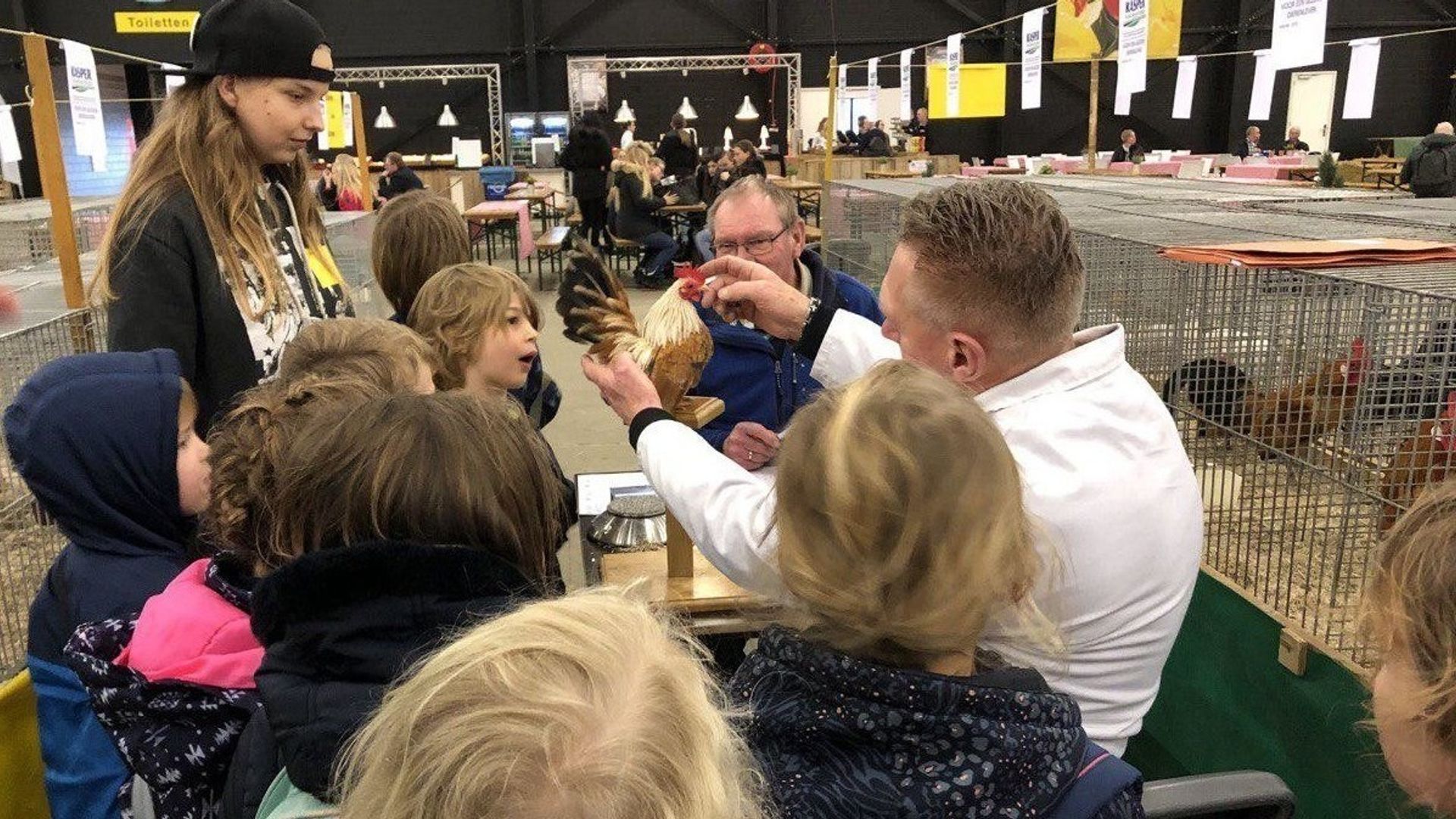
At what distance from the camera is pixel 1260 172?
10.1m

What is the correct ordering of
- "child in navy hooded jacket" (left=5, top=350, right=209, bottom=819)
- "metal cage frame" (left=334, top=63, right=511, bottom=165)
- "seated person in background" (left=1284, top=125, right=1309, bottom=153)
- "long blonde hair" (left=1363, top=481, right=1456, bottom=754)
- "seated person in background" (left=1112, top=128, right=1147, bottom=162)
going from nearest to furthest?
"long blonde hair" (left=1363, top=481, right=1456, bottom=754)
"child in navy hooded jacket" (left=5, top=350, right=209, bottom=819)
"seated person in background" (left=1112, top=128, right=1147, bottom=162)
"seated person in background" (left=1284, top=125, right=1309, bottom=153)
"metal cage frame" (left=334, top=63, right=511, bottom=165)

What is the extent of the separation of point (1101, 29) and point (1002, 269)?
22.1 ft

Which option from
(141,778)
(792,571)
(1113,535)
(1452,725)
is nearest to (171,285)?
(141,778)

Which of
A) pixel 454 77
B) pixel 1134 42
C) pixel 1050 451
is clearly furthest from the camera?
pixel 454 77

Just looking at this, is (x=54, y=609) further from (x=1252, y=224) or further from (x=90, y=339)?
(x=1252, y=224)

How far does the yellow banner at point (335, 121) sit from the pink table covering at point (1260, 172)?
8146 mm

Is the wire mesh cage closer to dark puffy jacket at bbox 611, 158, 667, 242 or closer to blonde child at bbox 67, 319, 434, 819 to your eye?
blonde child at bbox 67, 319, 434, 819

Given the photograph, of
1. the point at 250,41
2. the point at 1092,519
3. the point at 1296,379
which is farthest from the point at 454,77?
the point at 1092,519

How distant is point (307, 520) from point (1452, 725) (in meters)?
1.15

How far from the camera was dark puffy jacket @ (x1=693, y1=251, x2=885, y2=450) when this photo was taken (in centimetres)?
288

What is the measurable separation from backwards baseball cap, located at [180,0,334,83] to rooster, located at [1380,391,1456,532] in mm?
2193

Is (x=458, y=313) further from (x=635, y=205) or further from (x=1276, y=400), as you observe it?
(x=635, y=205)

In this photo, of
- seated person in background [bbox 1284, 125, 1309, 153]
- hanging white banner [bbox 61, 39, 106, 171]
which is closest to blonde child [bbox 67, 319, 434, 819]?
hanging white banner [bbox 61, 39, 106, 171]

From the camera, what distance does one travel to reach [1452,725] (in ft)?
2.90
